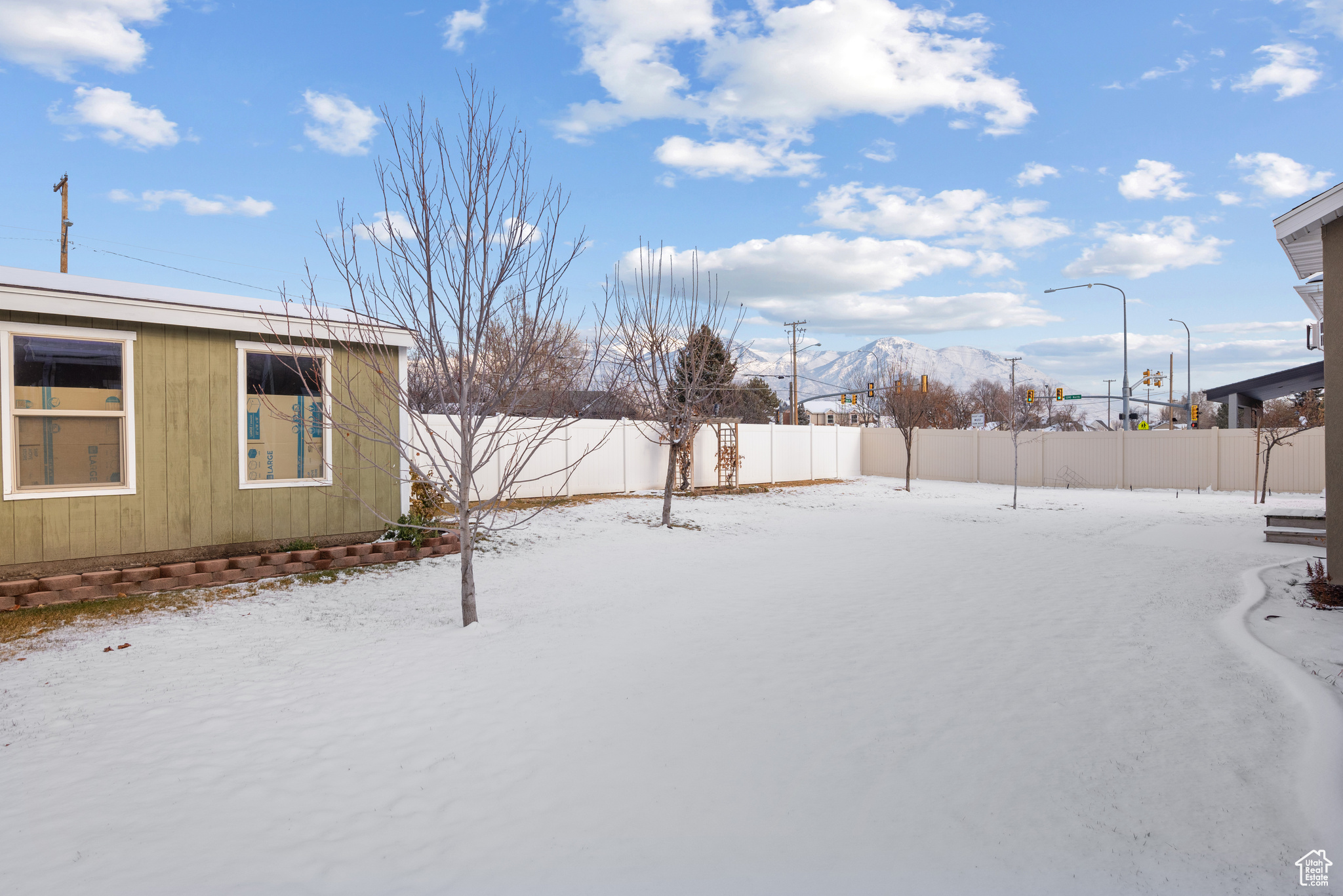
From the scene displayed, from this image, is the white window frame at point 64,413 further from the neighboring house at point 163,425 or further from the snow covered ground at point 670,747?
the snow covered ground at point 670,747

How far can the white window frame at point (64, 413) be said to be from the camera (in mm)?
6426

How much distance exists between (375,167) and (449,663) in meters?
4.06

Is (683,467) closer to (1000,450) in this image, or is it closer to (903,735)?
(1000,450)

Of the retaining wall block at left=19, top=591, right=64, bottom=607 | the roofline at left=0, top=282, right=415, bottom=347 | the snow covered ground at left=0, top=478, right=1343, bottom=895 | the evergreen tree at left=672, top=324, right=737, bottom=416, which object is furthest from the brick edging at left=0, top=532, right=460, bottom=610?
the evergreen tree at left=672, top=324, right=737, bottom=416

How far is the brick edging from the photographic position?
6277 millimetres

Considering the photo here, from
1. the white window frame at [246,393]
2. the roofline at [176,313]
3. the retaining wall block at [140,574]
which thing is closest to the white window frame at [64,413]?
the roofline at [176,313]

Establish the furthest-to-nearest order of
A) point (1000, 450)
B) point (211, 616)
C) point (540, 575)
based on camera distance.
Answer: point (1000, 450), point (540, 575), point (211, 616)

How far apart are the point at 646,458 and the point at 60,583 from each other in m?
12.6

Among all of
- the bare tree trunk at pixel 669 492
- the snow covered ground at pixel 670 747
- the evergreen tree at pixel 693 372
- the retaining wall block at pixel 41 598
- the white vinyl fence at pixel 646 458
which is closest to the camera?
the snow covered ground at pixel 670 747

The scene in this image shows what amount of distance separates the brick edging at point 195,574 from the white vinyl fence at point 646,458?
223 cm

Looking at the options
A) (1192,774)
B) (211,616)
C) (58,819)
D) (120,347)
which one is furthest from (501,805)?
(120,347)

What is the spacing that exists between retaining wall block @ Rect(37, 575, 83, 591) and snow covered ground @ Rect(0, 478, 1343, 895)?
111cm

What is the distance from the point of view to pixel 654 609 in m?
6.78

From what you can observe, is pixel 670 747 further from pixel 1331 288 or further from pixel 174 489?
pixel 1331 288
